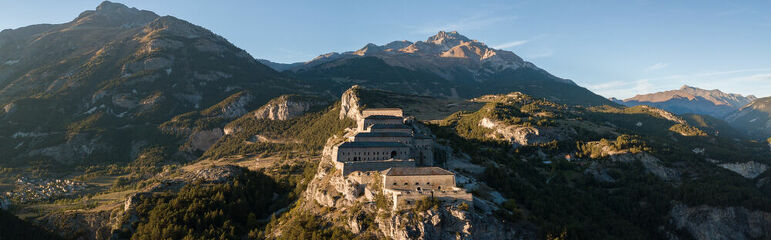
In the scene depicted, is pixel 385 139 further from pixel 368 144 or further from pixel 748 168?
pixel 748 168

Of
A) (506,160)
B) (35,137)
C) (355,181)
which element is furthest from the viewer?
(35,137)

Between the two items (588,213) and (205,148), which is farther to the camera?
(205,148)

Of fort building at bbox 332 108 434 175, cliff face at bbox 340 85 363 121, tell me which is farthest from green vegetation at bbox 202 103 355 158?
fort building at bbox 332 108 434 175

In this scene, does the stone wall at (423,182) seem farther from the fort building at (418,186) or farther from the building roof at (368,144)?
the building roof at (368,144)

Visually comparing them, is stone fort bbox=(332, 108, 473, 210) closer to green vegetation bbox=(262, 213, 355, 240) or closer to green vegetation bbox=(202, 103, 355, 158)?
green vegetation bbox=(262, 213, 355, 240)

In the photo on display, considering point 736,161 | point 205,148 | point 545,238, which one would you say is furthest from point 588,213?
point 205,148

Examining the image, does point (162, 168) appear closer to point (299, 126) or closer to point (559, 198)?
point (299, 126)

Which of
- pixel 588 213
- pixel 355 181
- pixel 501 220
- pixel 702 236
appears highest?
pixel 355 181

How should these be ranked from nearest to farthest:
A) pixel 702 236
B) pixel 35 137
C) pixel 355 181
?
pixel 355 181, pixel 702 236, pixel 35 137
